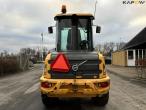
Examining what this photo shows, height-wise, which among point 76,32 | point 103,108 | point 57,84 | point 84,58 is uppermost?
point 76,32

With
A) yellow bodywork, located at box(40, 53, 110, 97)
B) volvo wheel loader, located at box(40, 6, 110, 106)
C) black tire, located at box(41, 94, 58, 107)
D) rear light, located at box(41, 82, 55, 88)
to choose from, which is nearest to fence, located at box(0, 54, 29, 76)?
black tire, located at box(41, 94, 58, 107)

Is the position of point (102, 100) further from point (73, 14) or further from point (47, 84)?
point (73, 14)

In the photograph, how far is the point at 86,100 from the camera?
44.0 ft

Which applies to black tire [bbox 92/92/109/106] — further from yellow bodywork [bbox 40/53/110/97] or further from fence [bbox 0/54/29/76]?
fence [bbox 0/54/29/76]

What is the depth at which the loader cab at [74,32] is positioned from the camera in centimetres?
1245

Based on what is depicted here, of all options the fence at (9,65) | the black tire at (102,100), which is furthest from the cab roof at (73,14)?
the fence at (9,65)

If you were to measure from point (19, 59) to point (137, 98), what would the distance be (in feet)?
99.7

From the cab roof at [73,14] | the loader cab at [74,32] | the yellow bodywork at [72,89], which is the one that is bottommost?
the yellow bodywork at [72,89]

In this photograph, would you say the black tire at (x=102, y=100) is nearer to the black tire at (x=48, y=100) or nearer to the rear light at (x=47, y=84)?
the black tire at (x=48, y=100)

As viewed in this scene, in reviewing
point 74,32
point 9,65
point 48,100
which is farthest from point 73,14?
point 9,65

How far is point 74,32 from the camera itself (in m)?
12.4

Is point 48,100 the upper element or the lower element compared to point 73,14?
lower

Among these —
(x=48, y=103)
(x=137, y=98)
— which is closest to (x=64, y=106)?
(x=48, y=103)

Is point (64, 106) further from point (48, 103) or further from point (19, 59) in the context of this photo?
point (19, 59)
